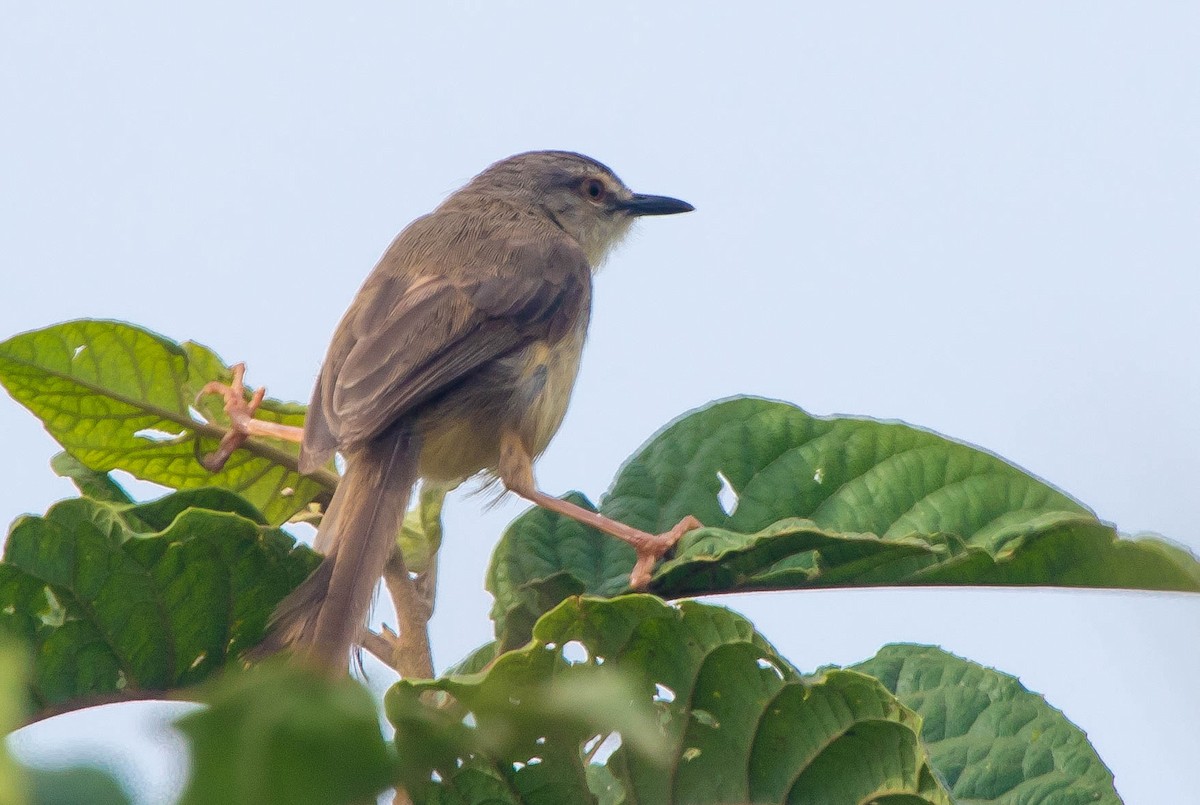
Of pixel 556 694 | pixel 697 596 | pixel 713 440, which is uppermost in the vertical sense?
pixel 556 694

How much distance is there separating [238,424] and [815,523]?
1609mm

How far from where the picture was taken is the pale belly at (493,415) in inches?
163

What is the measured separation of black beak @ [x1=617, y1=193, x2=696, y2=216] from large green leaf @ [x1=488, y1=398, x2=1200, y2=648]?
9.78 ft

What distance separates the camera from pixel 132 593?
2.25 meters

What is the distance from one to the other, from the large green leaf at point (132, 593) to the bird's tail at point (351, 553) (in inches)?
3.1

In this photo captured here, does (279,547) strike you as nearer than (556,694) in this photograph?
No

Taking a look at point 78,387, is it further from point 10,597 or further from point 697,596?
point 697,596

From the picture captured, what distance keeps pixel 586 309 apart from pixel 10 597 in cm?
298

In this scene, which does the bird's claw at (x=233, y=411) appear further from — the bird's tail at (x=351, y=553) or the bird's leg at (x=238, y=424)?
the bird's tail at (x=351, y=553)

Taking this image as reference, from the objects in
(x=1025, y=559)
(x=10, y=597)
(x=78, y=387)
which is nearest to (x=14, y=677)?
(x=10, y=597)

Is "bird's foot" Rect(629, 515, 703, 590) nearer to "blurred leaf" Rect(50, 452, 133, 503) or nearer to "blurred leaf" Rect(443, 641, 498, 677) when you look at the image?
"blurred leaf" Rect(443, 641, 498, 677)

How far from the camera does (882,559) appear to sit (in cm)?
235

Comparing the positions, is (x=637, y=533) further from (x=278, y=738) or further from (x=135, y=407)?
(x=278, y=738)

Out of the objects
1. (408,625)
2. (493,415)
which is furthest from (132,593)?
(493,415)
